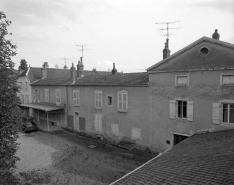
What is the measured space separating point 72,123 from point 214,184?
18.3 metres

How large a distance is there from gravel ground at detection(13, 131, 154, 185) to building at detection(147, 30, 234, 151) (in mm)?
2919

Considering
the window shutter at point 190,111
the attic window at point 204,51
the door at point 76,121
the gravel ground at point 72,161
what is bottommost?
the gravel ground at point 72,161

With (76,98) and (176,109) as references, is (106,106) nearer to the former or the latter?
(76,98)

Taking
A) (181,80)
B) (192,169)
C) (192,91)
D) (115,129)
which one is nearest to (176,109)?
(192,91)

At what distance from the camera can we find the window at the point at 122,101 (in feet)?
51.7

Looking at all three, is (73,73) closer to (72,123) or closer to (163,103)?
(72,123)

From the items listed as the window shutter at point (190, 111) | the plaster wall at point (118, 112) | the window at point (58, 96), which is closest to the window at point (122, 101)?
the plaster wall at point (118, 112)

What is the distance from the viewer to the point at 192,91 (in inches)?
479

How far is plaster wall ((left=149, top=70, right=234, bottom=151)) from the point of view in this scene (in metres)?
11.3

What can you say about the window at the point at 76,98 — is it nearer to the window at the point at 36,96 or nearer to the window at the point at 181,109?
the window at the point at 36,96

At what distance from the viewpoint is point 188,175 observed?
530cm

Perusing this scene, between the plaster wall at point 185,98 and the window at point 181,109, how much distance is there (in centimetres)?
24

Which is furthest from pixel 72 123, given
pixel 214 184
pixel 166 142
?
pixel 214 184

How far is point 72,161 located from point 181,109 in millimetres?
8531
